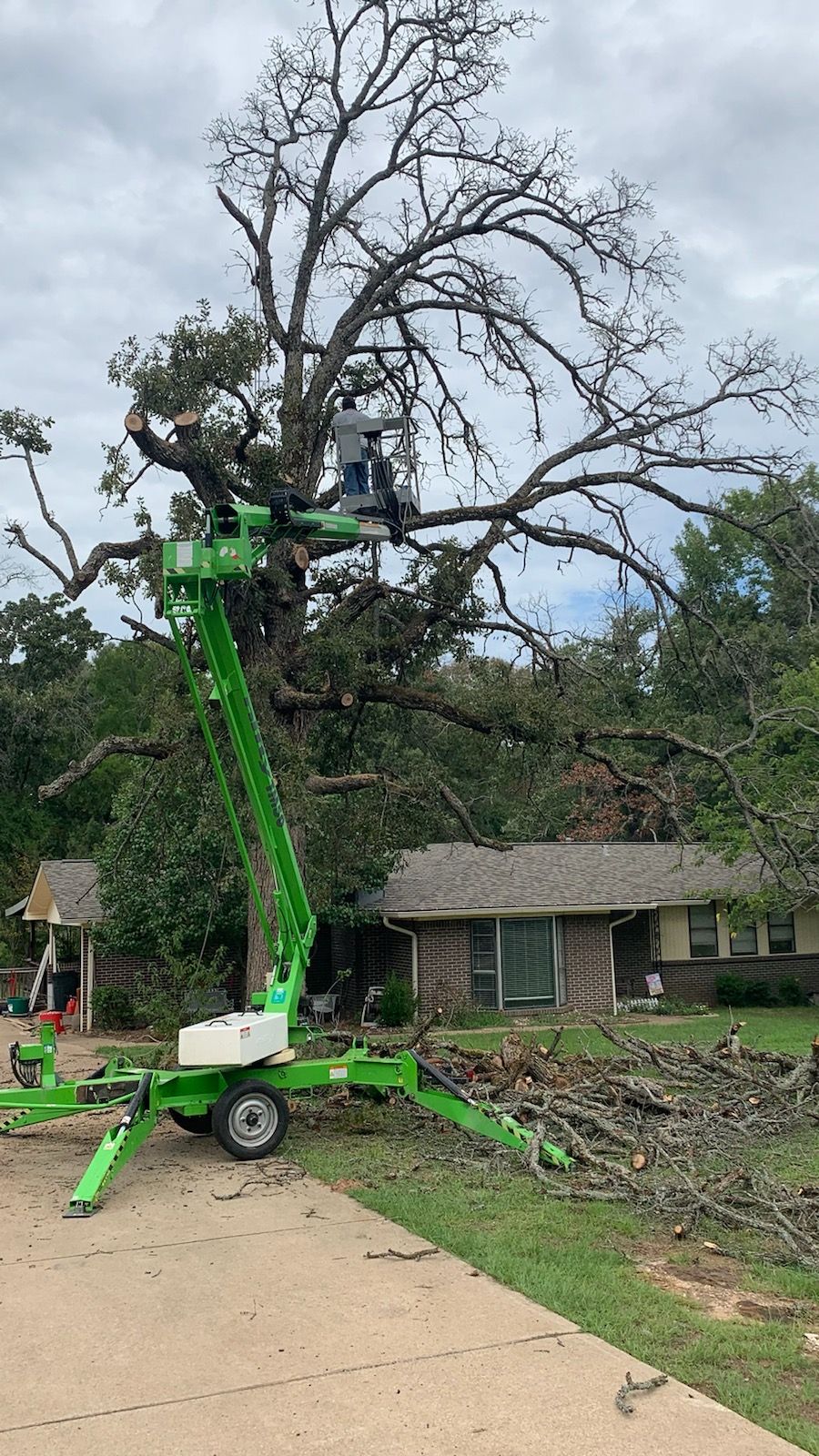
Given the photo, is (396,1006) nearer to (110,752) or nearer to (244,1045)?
(110,752)

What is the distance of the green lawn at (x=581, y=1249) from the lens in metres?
5.45

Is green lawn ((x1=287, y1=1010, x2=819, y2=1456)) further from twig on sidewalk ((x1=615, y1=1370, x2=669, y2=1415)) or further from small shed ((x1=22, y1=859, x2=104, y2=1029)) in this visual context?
small shed ((x1=22, y1=859, x2=104, y2=1029))

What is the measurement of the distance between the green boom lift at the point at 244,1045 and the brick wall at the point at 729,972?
17222mm

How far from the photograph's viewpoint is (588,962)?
25.7 meters

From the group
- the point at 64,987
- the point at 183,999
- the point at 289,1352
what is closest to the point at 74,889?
the point at 64,987

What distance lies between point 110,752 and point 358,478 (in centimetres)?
501

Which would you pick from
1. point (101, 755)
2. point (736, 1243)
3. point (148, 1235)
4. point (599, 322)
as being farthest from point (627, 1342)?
point (599, 322)

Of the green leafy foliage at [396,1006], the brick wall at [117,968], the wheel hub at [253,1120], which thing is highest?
the brick wall at [117,968]

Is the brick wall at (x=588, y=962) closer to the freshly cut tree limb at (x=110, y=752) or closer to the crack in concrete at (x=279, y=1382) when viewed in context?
the freshly cut tree limb at (x=110, y=752)

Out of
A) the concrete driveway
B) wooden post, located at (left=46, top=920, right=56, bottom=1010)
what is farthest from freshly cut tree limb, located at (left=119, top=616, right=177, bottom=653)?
wooden post, located at (left=46, top=920, right=56, bottom=1010)

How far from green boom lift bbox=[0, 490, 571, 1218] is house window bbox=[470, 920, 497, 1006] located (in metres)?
13.8

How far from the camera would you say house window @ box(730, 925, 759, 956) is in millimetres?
27691

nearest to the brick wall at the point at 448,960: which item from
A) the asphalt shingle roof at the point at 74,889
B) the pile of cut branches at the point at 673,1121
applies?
the asphalt shingle roof at the point at 74,889

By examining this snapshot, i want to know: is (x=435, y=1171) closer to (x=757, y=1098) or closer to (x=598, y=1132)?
(x=598, y=1132)
